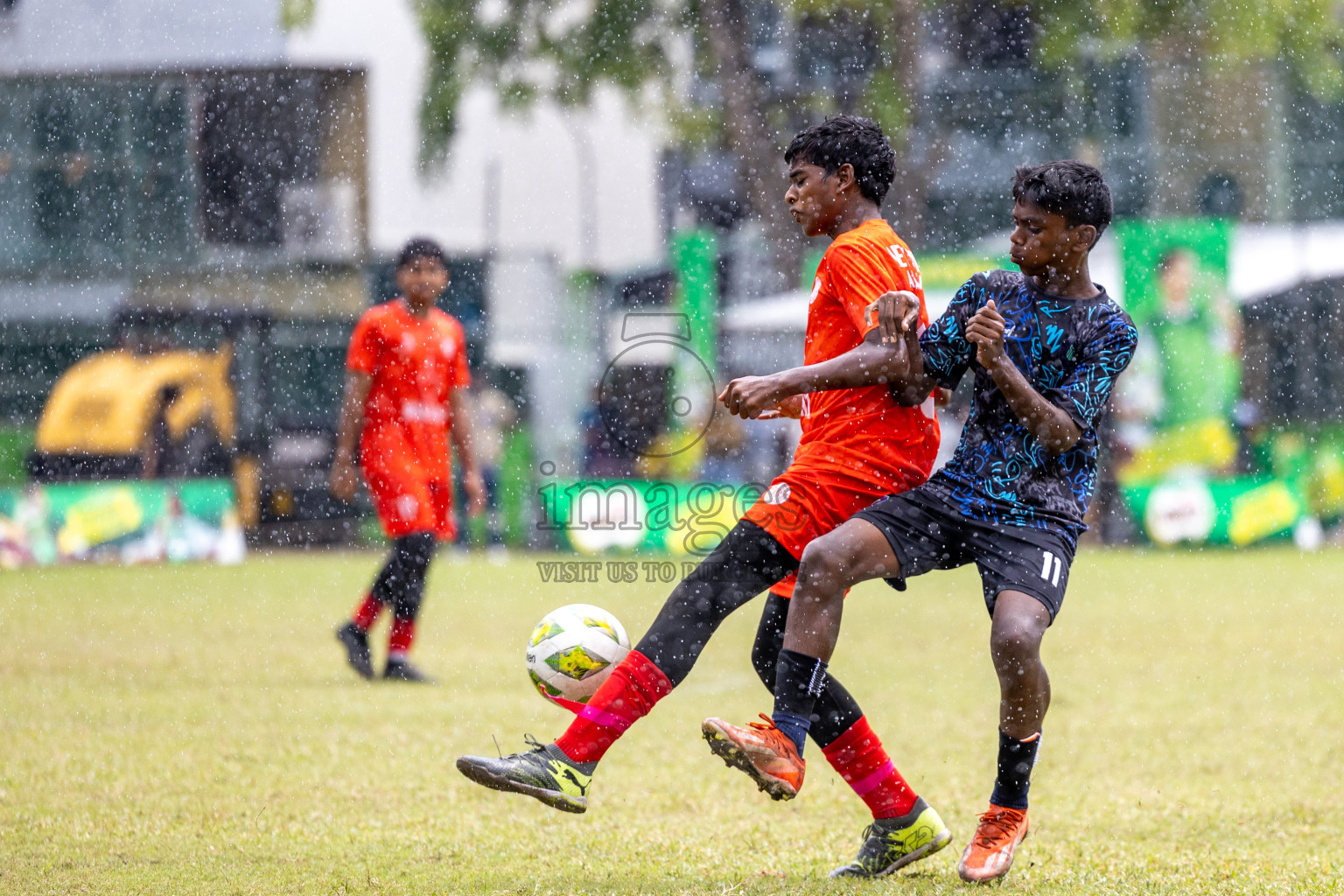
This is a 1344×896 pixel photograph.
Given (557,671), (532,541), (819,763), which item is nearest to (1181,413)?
(532,541)

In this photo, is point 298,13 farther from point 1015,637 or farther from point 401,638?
point 1015,637

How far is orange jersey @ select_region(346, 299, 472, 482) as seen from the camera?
7086 mm

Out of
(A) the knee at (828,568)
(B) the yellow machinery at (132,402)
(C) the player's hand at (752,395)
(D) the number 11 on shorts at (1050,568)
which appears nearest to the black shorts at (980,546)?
(D) the number 11 on shorts at (1050,568)

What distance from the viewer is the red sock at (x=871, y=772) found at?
12.6 feet

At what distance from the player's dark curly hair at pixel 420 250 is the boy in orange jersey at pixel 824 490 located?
3206mm

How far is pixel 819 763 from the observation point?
5430mm

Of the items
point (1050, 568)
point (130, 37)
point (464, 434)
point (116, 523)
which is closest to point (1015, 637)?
point (1050, 568)

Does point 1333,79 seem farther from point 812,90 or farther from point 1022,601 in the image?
point 1022,601

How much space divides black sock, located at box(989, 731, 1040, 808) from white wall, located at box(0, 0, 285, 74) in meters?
18.0

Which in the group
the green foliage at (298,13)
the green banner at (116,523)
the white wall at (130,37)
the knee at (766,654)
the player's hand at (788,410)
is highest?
the white wall at (130,37)

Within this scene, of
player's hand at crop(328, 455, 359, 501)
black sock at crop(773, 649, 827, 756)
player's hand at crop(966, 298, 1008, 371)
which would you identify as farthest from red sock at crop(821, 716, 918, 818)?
player's hand at crop(328, 455, 359, 501)

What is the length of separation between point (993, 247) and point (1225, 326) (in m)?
5.04

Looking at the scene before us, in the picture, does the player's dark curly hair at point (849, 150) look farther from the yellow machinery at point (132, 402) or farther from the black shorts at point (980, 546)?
the yellow machinery at point (132, 402)

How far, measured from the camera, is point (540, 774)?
3.46 metres
